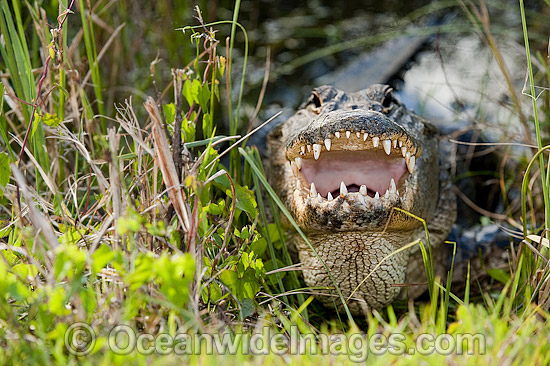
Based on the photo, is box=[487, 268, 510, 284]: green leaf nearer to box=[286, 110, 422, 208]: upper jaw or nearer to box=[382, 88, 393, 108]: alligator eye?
box=[286, 110, 422, 208]: upper jaw

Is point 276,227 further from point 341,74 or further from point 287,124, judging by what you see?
point 341,74

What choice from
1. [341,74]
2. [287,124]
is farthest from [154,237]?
[341,74]

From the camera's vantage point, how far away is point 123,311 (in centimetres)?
144

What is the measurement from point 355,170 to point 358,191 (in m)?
0.19

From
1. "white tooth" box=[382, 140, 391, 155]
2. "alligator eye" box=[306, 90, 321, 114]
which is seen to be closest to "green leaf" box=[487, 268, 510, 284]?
"white tooth" box=[382, 140, 391, 155]

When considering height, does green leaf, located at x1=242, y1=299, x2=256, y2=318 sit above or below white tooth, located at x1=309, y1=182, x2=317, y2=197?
below

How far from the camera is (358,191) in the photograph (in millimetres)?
2166

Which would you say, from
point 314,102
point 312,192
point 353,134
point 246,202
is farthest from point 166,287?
point 314,102

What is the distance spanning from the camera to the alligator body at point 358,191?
1.98 metres

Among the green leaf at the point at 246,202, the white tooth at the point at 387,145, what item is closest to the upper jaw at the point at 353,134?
the white tooth at the point at 387,145

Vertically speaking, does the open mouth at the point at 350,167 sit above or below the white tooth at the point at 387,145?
below

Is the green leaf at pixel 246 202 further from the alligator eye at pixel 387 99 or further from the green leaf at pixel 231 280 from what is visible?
the alligator eye at pixel 387 99

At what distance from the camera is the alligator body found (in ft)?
6.49

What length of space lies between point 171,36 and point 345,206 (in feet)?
8.71
